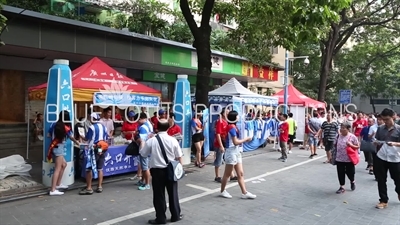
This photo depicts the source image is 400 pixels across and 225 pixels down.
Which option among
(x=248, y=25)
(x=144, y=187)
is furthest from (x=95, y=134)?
(x=248, y=25)

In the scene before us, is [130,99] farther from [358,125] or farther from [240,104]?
[358,125]

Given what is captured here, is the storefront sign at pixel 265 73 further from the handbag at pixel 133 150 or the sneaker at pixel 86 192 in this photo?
the sneaker at pixel 86 192

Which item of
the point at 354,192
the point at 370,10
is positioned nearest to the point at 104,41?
the point at 354,192

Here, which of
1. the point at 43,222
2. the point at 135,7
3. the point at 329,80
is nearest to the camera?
the point at 43,222

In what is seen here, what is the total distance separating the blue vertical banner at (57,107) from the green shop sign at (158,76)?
8555 mm

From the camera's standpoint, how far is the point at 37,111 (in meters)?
13.3

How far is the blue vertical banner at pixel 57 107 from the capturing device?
7457 millimetres

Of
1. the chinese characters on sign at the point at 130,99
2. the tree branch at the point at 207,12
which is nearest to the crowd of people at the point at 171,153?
the chinese characters on sign at the point at 130,99

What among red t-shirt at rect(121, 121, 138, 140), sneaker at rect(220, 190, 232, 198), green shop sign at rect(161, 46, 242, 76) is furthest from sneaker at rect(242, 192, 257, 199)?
green shop sign at rect(161, 46, 242, 76)

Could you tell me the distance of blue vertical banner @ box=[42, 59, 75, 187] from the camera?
24.5 feet

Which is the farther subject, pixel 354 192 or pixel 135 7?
pixel 135 7

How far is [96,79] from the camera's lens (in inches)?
351

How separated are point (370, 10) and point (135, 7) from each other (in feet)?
51.7

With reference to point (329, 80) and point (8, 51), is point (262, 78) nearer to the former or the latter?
point (329, 80)
